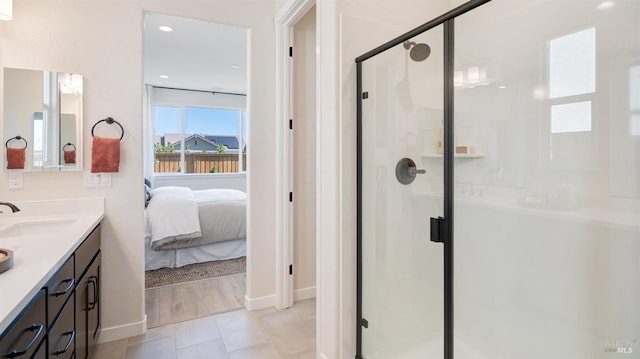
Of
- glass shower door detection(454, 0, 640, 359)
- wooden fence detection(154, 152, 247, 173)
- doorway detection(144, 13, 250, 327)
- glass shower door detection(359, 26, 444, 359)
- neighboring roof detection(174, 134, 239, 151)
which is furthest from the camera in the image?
neighboring roof detection(174, 134, 239, 151)

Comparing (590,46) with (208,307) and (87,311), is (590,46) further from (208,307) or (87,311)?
(208,307)

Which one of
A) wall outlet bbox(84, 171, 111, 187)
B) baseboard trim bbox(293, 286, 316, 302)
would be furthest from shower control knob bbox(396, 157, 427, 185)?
wall outlet bbox(84, 171, 111, 187)

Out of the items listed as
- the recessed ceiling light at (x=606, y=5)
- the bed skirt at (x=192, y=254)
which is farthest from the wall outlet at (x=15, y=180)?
the recessed ceiling light at (x=606, y=5)

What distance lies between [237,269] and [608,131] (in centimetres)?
336

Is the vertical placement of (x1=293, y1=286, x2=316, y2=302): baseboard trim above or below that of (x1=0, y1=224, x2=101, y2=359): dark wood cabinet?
below

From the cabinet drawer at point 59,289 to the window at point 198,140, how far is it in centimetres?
585

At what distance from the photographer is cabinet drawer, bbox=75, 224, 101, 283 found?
1564 millimetres

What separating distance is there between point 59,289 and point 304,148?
1994 millimetres

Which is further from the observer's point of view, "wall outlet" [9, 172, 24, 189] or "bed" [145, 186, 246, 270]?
"bed" [145, 186, 246, 270]

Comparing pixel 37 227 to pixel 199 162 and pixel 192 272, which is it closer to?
pixel 192 272

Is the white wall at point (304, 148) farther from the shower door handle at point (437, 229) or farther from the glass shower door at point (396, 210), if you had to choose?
the shower door handle at point (437, 229)

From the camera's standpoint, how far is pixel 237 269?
368cm

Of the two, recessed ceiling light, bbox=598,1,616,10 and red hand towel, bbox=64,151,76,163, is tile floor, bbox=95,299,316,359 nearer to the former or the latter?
red hand towel, bbox=64,151,76,163

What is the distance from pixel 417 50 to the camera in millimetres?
1685
